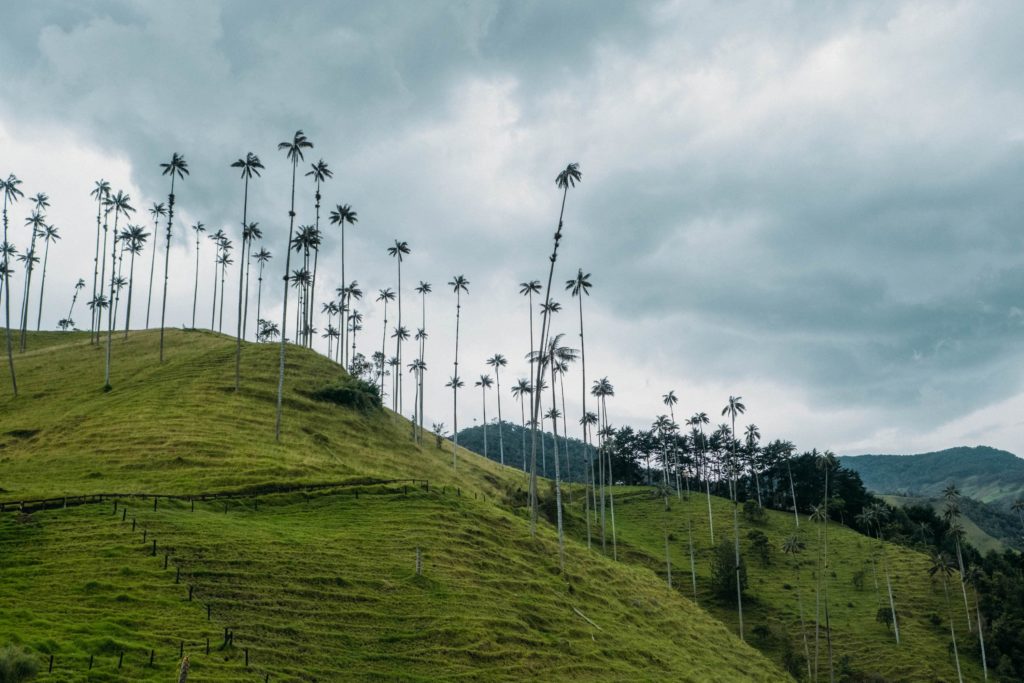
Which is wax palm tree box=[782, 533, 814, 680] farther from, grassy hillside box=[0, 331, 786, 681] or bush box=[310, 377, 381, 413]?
bush box=[310, 377, 381, 413]

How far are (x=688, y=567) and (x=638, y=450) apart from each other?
84.6 meters

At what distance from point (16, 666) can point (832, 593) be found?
113 m

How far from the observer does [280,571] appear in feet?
153

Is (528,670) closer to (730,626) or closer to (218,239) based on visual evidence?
(730,626)

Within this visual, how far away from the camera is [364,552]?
2098 inches

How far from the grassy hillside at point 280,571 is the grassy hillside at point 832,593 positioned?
1011 inches

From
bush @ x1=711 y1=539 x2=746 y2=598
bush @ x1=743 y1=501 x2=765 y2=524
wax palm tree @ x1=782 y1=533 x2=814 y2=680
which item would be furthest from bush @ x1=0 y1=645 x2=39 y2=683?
bush @ x1=743 y1=501 x2=765 y2=524

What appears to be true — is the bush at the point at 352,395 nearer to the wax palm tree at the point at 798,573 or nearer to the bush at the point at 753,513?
the wax palm tree at the point at 798,573

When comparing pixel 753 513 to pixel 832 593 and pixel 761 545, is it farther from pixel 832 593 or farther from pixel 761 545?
pixel 832 593

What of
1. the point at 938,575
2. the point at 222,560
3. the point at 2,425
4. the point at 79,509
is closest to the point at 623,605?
the point at 222,560

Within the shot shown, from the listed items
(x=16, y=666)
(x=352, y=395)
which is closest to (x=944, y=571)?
(x=352, y=395)

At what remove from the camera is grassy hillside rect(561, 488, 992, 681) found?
93.8 meters

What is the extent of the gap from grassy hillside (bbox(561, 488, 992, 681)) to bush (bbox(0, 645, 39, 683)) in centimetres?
8778

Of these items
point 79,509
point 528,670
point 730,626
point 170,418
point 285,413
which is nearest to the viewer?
point 528,670
